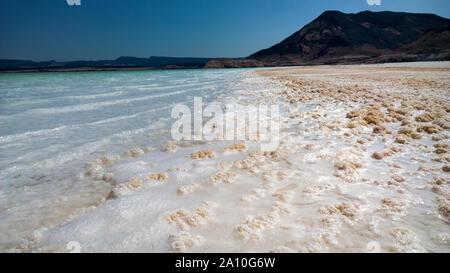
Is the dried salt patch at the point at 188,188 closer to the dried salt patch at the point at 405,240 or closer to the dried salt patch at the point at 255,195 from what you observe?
the dried salt patch at the point at 255,195

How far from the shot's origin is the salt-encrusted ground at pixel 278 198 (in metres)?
1.82

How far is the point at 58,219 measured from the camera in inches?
87.0

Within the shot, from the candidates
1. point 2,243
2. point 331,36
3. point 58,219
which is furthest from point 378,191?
point 331,36

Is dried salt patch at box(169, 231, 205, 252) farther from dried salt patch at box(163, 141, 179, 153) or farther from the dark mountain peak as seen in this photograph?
the dark mountain peak

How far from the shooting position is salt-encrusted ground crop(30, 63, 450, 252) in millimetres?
1820

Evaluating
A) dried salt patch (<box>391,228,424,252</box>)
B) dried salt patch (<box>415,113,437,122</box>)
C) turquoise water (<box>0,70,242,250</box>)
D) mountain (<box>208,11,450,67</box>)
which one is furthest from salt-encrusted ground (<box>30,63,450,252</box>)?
mountain (<box>208,11,450,67</box>)

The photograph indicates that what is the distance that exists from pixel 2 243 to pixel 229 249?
198 cm

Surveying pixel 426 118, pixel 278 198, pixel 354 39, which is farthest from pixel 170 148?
pixel 354 39

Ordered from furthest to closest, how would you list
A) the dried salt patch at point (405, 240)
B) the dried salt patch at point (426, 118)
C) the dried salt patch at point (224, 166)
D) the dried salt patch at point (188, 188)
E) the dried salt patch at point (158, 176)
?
the dried salt patch at point (426, 118)
the dried salt patch at point (224, 166)
the dried salt patch at point (158, 176)
the dried salt patch at point (188, 188)
the dried salt patch at point (405, 240)

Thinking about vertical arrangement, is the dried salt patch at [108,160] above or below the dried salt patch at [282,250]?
above

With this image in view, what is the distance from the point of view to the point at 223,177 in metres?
2.96

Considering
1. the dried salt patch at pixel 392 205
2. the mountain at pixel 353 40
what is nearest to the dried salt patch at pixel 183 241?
the dried salt patch at pixel 392 205

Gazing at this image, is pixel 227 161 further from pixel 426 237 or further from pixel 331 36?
pixel 331 36

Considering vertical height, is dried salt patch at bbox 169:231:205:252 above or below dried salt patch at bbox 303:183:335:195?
below
